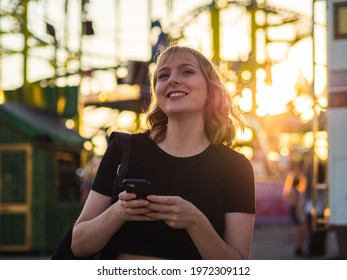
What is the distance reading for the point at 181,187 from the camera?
2494mm

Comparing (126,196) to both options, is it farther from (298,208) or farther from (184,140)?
(298,208)

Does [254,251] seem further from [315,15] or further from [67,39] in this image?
[67,39]

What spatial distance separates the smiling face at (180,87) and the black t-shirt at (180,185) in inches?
5.6

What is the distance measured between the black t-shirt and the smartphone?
0.15 m

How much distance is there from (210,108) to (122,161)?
0.41 m

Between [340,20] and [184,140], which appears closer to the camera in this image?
[184,140]

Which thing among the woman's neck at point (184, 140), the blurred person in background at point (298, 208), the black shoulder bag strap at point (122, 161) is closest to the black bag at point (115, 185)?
the black shoulder bag strap at point (122, 161)

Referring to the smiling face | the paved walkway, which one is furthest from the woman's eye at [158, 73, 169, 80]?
the paved walkway

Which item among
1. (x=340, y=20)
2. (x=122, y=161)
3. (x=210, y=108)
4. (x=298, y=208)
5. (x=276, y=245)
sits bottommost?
(x=276, y=245)

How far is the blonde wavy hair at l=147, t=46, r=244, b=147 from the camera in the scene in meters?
2.66

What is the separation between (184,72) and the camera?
267cm

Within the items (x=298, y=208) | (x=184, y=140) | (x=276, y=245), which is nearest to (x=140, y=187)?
(x=184, y=140)
